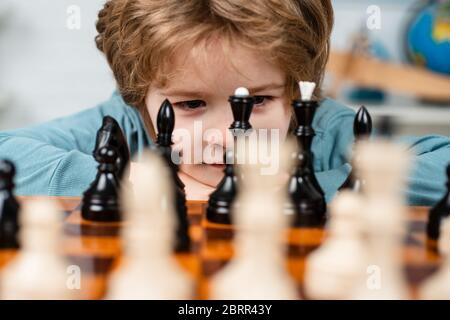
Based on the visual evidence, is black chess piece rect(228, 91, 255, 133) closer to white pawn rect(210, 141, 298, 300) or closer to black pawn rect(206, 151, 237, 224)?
black pawn rect(206, 151, 237, 224)

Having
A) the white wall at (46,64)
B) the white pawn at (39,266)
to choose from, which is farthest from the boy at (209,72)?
the white wall at (46,64)

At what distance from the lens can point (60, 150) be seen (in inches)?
52.0

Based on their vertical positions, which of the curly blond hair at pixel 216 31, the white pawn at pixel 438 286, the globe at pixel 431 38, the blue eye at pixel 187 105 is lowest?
the white pawn at pixel 438 286

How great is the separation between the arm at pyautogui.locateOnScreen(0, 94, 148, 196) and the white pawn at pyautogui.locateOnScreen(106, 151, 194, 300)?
494 mm

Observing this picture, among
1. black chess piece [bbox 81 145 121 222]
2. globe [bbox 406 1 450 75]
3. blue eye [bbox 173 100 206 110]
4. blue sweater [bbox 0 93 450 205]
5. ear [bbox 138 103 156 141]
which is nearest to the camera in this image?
black chess piece [bbox 81 145 121 222]

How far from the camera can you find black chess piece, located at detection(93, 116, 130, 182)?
0.92 meters

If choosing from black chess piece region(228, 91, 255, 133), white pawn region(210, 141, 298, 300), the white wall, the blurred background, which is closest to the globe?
the blurred background

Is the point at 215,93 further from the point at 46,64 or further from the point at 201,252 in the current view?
the point at 46,64

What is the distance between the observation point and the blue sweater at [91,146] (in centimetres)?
121

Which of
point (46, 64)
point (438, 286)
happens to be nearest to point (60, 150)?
point (438, 286)

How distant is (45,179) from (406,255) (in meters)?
0.69

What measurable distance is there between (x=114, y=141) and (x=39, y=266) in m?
0.30

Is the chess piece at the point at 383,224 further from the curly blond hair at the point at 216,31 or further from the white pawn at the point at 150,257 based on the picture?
the curly blond hair at the point at 216,31

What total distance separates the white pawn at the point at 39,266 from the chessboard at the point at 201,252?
0.02 metres
